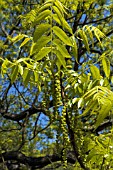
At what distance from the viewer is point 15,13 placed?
26.1 feet

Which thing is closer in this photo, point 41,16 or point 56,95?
point 41,16

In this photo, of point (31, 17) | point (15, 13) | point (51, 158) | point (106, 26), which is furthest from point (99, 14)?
point (31, 17)

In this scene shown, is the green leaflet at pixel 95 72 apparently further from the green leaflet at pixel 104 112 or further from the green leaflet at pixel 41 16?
the green leaflet at pixel 104 112

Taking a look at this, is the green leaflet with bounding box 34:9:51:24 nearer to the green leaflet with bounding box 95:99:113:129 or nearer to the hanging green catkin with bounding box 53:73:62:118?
the green leaflet with bounding box 95:99:113:129

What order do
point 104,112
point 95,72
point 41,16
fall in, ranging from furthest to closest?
point 95,72, point 41,16, point 104,112

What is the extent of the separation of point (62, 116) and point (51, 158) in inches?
194

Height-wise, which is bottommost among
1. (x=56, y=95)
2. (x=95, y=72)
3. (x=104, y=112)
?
(x=104, y=112)

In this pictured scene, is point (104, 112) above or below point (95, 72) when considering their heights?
below

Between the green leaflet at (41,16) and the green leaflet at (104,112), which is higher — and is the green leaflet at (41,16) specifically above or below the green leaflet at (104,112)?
above

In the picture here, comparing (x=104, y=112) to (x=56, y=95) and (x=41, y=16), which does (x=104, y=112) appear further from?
(x=56, y=95)

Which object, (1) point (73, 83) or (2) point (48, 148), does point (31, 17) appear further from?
(2) point (48, 148)

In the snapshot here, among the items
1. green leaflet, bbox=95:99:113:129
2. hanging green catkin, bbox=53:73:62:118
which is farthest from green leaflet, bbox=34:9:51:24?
hanging green catkin, bbox=53:73:62:118

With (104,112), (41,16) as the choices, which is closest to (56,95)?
(41,16)

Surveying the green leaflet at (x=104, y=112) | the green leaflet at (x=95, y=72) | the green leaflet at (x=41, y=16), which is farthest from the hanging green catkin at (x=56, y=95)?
the green leaflet at (x=104, y=112)
